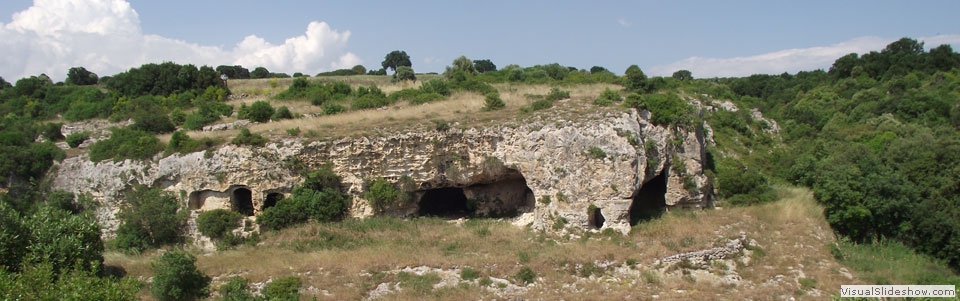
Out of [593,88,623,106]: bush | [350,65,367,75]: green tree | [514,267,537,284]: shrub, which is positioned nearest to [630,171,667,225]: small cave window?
[593,88,623,106]: bush

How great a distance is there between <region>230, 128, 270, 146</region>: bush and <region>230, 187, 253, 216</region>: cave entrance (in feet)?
6.87

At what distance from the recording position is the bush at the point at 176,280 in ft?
52.8

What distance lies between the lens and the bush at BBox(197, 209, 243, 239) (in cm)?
2106

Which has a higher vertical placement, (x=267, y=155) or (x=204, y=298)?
(x=267, y=155)

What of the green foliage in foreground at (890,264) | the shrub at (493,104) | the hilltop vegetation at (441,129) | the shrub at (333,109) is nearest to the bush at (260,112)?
the hilltop vegetation at (441,129)

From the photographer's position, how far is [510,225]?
73.4 ft

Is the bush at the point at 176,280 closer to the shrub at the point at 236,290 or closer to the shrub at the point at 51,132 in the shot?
the shrub at the point at 236,290

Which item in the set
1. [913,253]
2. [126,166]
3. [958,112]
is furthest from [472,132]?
[958,112]

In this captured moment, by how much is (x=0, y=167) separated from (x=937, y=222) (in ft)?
134

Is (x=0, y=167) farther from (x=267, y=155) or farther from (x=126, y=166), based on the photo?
(x=267, y=155)

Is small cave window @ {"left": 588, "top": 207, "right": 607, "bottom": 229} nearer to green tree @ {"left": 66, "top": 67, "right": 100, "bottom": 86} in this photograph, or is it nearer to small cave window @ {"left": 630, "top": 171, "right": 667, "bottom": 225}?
small cave window @ {"left": 630, "top": 171, "right": 667, "bottom": 225}

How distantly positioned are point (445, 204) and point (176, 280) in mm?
12770

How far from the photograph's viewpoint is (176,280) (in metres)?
16.1

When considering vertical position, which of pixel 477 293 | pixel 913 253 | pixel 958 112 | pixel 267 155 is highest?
pixel 267 155
